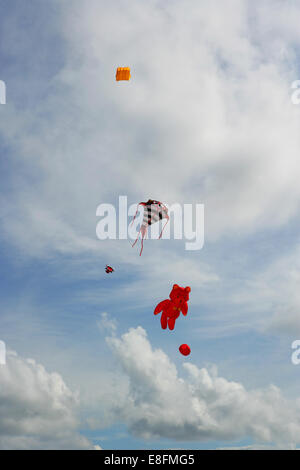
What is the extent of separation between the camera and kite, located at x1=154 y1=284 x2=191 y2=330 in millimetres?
56531

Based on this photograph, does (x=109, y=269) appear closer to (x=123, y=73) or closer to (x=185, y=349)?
(x=185, y=349)

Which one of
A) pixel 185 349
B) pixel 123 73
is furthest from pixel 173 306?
pixel 123 73

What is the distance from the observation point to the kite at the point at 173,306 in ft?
185

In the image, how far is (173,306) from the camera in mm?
57375

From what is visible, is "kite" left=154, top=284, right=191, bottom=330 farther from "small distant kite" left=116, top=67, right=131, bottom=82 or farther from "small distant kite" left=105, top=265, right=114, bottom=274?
"small distant kite" left=116, top=67, right=131, bottom=82

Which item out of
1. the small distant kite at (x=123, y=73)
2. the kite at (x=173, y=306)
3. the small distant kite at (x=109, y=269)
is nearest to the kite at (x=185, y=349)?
the kite at (x=173, y=306)

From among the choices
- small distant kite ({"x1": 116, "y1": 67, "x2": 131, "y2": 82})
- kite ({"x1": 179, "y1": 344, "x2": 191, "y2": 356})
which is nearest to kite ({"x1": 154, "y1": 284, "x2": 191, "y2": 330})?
kite ({"x1": 179, "y1": 344, "x2": 191, "y2": 356})
